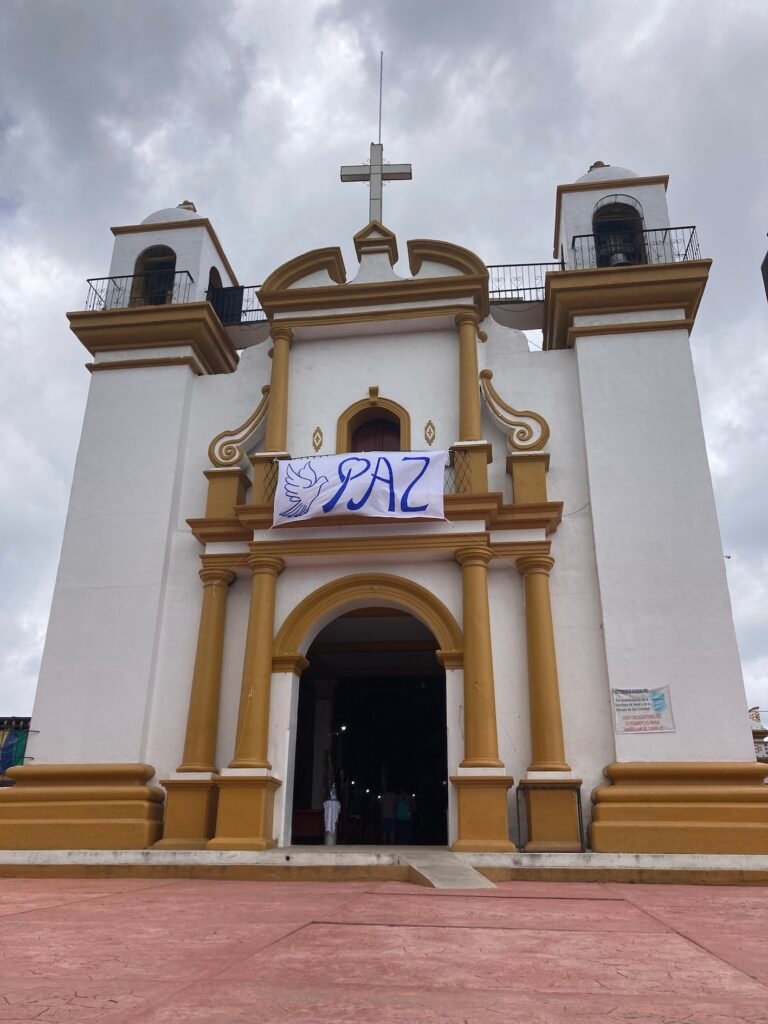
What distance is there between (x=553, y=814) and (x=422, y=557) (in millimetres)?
3425

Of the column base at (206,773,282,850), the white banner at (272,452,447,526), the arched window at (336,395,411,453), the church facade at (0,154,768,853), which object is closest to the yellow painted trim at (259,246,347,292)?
the church facade at (0,154,768,853)

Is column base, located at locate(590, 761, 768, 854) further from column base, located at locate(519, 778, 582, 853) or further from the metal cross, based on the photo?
the metal cross

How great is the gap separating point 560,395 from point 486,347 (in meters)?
1.35

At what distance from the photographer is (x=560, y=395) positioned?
12.0 metres

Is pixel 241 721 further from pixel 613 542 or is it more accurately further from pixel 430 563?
pixel 613 542

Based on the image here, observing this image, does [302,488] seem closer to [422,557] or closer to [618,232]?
[422,557]

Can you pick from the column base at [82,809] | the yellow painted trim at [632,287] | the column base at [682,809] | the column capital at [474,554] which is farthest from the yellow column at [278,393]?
the column base at [682,809]

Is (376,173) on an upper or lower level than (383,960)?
upper

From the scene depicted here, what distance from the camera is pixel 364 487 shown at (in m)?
10.9

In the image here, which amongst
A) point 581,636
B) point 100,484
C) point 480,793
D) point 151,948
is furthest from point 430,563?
point 151,948

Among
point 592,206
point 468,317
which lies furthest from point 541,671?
point 592,206

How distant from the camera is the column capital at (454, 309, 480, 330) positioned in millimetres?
12196

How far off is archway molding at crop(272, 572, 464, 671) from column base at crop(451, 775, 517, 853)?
173cm

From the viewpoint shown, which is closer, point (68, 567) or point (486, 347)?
point (68, 567)
